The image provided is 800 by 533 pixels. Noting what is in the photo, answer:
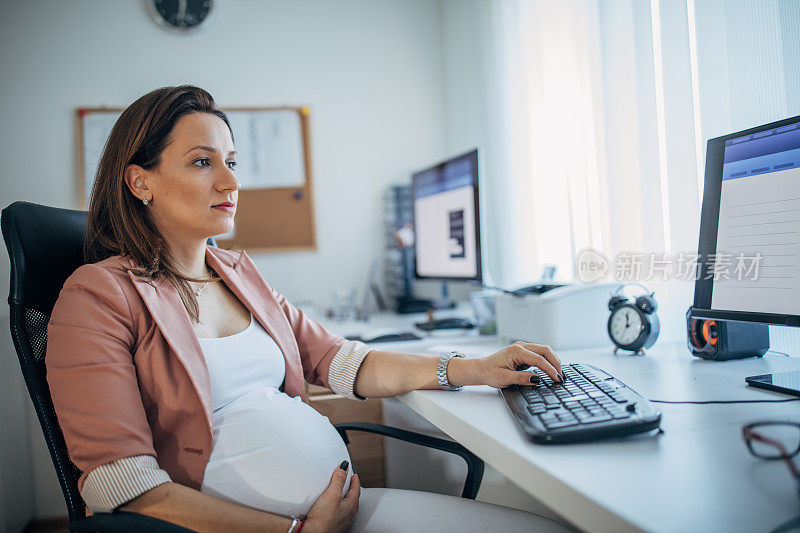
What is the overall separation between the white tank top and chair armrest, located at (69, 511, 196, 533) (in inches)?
6.5

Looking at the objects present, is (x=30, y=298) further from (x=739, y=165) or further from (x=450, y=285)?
(x=450, y=285)

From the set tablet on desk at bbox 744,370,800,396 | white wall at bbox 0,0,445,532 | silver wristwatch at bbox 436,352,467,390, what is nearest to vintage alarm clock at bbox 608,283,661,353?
tablet on desk at bbox 744,370,800,396

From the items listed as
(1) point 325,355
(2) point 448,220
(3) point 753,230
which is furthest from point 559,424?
(2) point 448,220

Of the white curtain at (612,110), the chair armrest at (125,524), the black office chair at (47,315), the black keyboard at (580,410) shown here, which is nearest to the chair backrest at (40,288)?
the black office chair at (47,315)

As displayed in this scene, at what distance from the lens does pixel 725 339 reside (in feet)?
3.83

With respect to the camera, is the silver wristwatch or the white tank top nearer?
the white tank top

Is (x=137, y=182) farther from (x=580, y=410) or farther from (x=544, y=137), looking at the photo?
(x=544, y=137)

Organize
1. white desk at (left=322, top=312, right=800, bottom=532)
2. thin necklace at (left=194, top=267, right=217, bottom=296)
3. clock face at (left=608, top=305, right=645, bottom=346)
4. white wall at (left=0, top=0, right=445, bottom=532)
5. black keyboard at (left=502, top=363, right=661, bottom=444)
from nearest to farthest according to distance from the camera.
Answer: white desk at (left=322, top=312, right=800, bottom=532)
black keyboard at (left=502, top=363, right=661, bottom=444)
thin necklace at (left=194, top=267, right=217, bottom=296)
clock face at (left=608, top=305, right=645, bottom=346)
white wall at (left=0, top=0, right=445, bottom=532)

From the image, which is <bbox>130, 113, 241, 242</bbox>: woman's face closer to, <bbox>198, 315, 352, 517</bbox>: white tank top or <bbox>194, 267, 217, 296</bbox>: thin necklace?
<bbox>194, 267, 217, 296</bbox>: thin necklace

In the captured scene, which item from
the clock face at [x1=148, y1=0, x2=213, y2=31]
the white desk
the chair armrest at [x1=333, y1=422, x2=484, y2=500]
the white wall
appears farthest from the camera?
the clock face at [x1=148, y1=0, x2=213, y2=31]

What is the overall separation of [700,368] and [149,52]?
2637 mm

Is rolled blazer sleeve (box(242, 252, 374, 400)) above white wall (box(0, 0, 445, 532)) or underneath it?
underneath

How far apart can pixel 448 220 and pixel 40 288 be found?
1.33 m

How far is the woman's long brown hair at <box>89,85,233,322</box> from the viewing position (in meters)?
1.12
